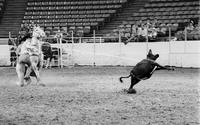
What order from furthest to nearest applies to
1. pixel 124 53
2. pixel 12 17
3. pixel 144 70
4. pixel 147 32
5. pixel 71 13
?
pixel 12 17, pixel 71 13, pixel 124 53, pixel 147 32, pixel 144 70

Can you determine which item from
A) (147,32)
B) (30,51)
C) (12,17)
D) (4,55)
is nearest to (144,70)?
(30,51)

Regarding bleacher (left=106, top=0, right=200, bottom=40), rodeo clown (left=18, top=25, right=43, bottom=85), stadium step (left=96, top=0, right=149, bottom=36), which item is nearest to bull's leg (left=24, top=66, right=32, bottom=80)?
rodeo clown (left=18, top=25, right=43, bottom=85)

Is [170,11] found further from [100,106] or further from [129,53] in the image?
[100,106]

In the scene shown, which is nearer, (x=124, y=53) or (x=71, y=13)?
(x=124, y=53)

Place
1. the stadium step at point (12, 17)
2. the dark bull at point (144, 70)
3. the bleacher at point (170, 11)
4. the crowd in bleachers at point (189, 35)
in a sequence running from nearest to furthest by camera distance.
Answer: the dark bull at point (144, 70), the crowd in bleachers at point (189, 35), the bleacher at point (170, 11), the stadium step at point (12, 17)

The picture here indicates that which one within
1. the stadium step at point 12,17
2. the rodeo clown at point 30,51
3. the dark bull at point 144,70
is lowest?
the dark bull at point 144,70

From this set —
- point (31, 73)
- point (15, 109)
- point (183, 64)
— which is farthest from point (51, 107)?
point (183, 64)

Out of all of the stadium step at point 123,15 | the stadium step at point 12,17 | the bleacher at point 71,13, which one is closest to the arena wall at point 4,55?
the stadium step at point 12,17

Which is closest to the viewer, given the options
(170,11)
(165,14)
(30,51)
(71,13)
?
(30,51)

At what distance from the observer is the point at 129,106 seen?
10.9 m

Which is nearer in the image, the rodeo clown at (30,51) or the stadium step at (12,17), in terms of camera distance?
the rodeo clown at (30,51)

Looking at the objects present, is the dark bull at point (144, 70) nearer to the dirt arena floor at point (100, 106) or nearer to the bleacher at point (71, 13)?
the dirt arena floor at point (100, 106)

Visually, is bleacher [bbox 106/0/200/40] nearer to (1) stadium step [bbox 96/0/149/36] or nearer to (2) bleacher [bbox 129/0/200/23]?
(2) bleacher [bbox 129/0/200/23]

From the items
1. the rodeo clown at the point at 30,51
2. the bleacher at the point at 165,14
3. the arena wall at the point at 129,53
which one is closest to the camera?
the rodeo clown at the point at 30,51
